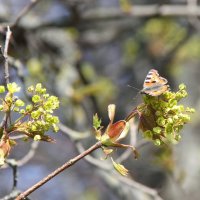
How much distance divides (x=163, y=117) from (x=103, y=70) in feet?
14.8

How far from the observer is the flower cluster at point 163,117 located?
129 cm

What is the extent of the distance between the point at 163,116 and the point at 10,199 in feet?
1.77

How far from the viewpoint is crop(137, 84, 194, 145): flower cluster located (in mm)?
1285

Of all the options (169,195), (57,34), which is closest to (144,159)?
(169,195)

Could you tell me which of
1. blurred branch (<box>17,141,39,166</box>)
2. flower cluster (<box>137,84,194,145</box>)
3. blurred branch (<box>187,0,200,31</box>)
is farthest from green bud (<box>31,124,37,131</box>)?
blurred branch (<box>187,0,200,31</box>)

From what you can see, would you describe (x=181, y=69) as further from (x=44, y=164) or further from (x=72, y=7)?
(x=72, y=7)

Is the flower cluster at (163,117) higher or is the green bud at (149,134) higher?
the flower cluster at (163,117)

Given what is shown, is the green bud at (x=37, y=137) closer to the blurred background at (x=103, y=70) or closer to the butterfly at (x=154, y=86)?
the butterfly at (x=154, y=86)

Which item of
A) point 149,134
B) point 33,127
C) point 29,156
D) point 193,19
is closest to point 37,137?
point 33,127

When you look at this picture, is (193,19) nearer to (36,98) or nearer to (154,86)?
(154,86)

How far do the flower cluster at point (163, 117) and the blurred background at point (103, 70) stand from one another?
92cm

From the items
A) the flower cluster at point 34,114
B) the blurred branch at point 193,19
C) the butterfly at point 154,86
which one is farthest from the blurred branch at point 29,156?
the blurred branch at point 193,19

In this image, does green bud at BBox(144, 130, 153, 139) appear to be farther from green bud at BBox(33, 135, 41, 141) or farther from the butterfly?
green bud at BBox(33, 135, 41, 141)

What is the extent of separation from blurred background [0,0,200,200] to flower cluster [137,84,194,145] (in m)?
0.92
